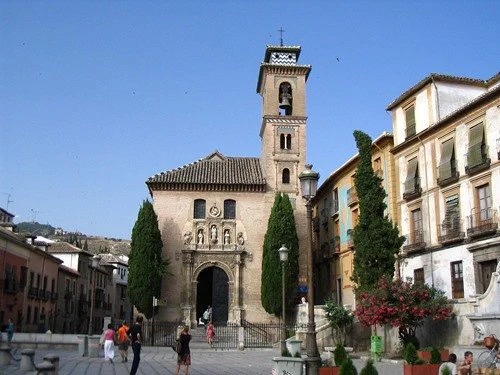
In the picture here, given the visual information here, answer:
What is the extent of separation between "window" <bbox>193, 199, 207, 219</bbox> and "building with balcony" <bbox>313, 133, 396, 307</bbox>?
9.03 meters

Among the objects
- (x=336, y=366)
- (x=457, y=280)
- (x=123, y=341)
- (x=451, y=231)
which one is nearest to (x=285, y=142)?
(x=451, y=231)

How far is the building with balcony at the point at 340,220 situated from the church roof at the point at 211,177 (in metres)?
5.30

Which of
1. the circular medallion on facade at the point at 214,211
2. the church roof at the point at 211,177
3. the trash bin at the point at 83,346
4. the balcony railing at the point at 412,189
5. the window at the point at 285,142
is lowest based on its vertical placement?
the trash bin at the point at 83,346

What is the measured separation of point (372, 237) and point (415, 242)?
186 inches

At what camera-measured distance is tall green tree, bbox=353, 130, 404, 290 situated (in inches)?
1001

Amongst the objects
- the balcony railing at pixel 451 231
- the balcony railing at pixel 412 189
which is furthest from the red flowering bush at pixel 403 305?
the balcony railing at pixel 412 189

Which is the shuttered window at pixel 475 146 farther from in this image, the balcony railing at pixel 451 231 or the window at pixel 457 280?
the window at pixel 457 280

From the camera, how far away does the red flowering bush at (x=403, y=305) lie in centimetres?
2108

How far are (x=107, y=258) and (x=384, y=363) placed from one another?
2369 inches

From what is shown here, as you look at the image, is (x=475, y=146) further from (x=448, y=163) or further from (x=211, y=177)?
(x=211, y=177)

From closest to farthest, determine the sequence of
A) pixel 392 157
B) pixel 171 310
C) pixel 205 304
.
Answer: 1. pixel 392 157
2. pixel 171 310
3. pixel 205 304

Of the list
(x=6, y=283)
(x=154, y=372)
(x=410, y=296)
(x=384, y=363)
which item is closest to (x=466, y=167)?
(x=410, y=296)

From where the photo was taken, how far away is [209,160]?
44.6 m

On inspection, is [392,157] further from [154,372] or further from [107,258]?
[107,258]
